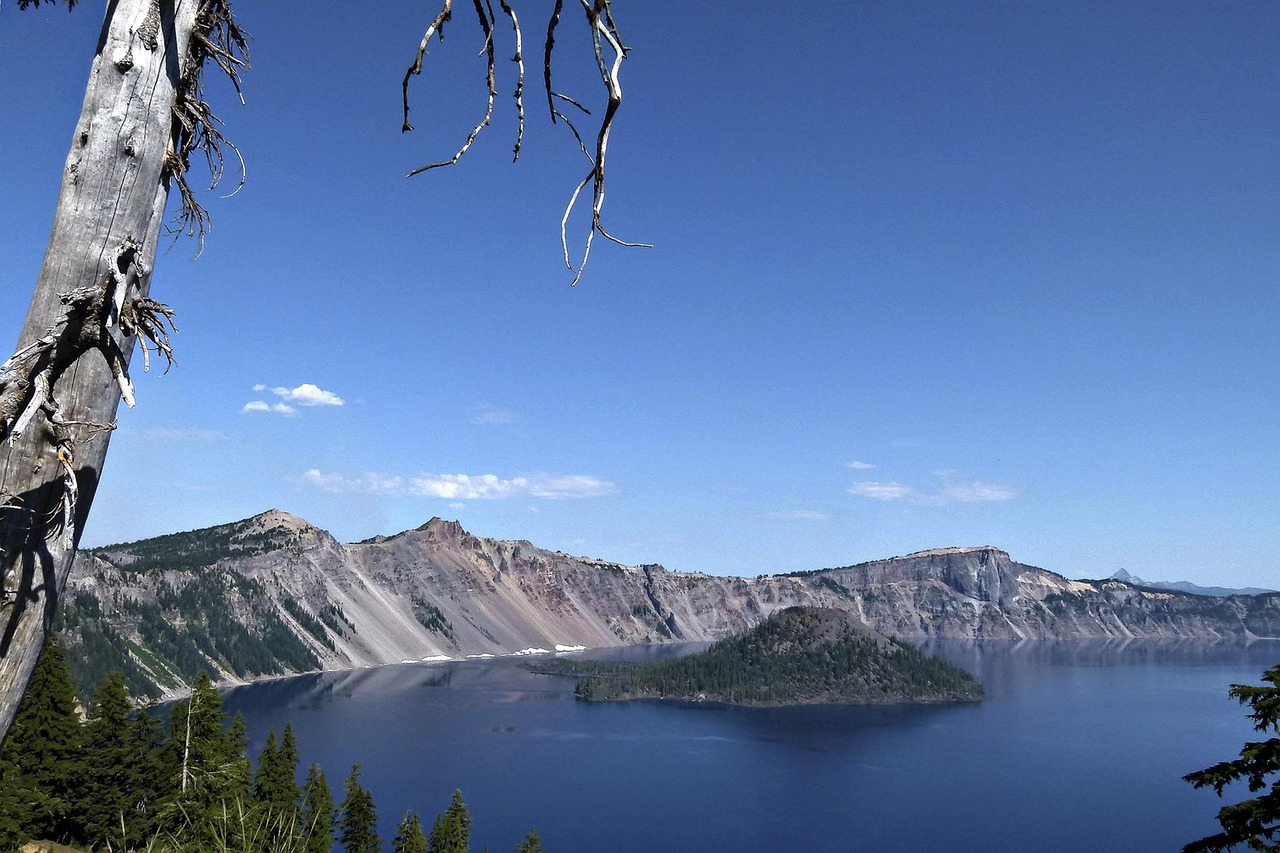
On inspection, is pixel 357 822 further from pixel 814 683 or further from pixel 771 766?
pixel 814 683

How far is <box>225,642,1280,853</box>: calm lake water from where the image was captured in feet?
273

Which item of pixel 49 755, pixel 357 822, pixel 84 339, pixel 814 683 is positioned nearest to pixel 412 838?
pixel 357 822

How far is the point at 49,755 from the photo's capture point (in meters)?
29.6

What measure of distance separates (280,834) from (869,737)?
5864 inches

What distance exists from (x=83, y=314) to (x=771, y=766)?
12312cm

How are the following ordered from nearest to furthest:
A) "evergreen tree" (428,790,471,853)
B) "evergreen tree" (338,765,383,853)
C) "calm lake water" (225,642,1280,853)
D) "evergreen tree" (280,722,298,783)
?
"evergreen tree" (280,722,298,783) < "evergreen tree" (428,790,471,853) < "evergreen tree" (338,765,383,853) < "calm lake water" (225,642,1280,853)

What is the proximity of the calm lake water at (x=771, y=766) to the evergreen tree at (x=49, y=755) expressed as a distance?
173 feet

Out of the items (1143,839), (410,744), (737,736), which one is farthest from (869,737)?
(410,744)

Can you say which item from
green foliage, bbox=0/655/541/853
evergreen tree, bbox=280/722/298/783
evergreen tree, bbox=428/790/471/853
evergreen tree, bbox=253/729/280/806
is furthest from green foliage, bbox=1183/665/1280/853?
evergreen tree, bbox=280/722/298/783

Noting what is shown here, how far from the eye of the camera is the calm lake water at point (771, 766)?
8325 cm

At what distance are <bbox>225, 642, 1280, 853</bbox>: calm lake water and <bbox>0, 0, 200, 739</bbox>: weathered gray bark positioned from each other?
8406 cm

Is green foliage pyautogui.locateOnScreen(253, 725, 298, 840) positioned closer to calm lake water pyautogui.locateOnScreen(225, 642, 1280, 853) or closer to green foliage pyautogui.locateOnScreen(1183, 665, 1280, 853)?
green foliage pyautogui.locateOnScreen(1183, 665, 1280, 853)

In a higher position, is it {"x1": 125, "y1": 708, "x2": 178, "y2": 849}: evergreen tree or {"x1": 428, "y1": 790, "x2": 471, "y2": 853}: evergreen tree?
{"x1": 125, "y1": 708, "x2": 178, "y2": 849}: evergreen tree

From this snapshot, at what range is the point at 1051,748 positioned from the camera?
125812mm
